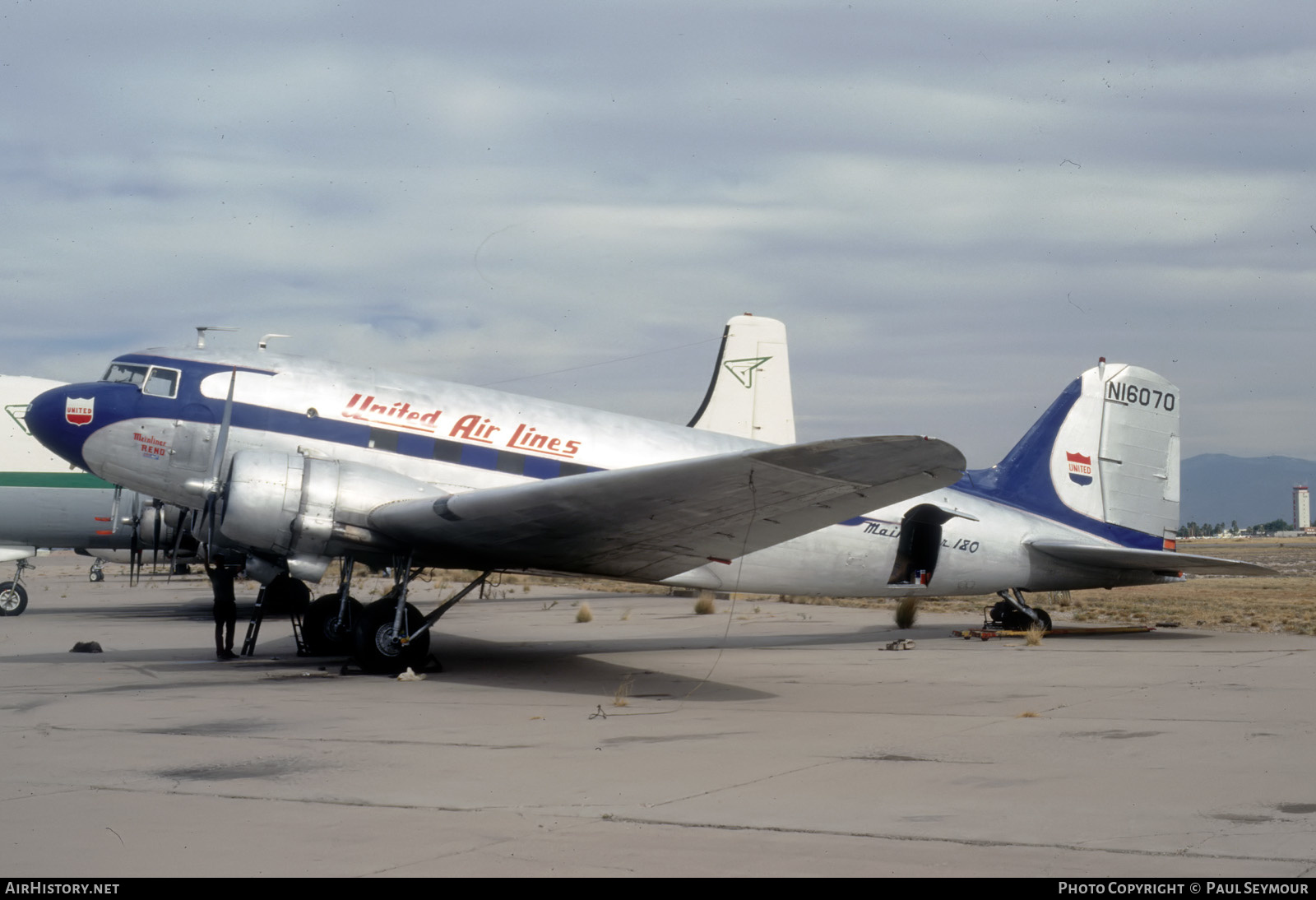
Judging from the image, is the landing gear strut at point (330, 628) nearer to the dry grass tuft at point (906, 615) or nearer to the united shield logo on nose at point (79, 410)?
the united shield logo on nose at point (79, 410)

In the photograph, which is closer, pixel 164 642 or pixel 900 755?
pixel 900 755

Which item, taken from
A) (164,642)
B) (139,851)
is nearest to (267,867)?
(139,851)

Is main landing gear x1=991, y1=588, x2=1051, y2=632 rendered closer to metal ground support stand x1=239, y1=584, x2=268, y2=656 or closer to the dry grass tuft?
the dry grass tuft

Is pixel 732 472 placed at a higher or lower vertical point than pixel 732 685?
higher

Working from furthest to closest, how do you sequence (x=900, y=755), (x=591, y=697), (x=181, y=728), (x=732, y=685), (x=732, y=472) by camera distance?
(x=732, y=685) → (x=591, y=697) → (x=732, y=472) → (x=181, y=728) → (x=900, y=755)

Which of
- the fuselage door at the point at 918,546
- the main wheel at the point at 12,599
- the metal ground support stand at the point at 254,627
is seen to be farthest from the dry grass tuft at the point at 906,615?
the main wheel at the point at 12,599

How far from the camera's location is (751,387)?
26.4 meters

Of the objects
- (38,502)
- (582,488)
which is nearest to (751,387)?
(38,502)

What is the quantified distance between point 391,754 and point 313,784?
3.20 feet

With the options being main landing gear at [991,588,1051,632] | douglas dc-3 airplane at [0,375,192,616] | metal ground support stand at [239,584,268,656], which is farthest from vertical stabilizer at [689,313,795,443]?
metal ground support stand at [239,584,268,656]

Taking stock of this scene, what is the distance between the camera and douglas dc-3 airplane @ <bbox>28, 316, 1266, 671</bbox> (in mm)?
9969

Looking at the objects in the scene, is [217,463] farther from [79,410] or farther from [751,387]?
[751,387]
